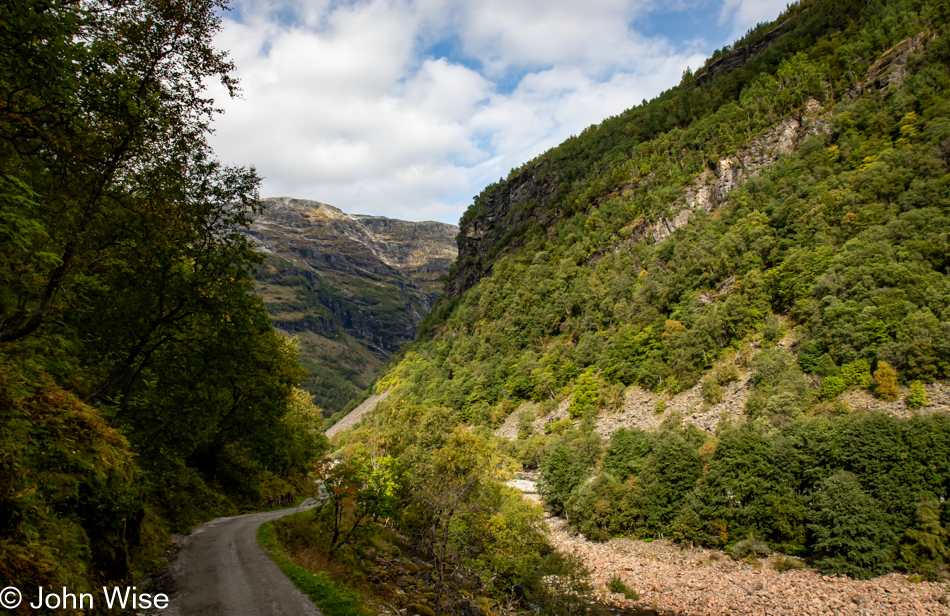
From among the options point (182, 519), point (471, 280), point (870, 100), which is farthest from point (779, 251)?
point (471, 280)

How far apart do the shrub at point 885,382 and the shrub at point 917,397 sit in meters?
1.25

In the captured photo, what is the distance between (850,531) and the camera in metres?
28.6

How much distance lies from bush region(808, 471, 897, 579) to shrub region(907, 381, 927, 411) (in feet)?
56.9

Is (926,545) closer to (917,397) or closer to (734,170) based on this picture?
(917,397)

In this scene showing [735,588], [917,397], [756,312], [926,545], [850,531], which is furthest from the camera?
[756,312]

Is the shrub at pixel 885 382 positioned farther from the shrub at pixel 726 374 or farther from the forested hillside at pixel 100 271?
the forested hillside at pixel 100 271

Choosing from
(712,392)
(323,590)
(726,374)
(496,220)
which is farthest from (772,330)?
(496,220)

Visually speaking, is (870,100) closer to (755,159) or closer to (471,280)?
(755,159)

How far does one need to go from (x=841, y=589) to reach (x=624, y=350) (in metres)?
53.7

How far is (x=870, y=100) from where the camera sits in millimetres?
79688

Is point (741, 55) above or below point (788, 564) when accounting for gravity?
above

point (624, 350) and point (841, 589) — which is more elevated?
point (624, 350)

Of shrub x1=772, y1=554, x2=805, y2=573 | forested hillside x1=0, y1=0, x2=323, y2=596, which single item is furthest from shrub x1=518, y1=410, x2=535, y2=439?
forested hillside x1=0, y1=0, x2=323, y2=596

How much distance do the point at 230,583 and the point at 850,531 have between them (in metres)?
35.7
